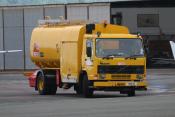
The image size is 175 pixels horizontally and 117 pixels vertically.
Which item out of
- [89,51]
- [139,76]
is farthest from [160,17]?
[89,51]

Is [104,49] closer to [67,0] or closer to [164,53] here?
[67,0]

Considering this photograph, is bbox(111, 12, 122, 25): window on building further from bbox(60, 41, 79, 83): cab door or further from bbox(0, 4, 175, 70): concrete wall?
bbox(60, 41, 79, 83): cab door

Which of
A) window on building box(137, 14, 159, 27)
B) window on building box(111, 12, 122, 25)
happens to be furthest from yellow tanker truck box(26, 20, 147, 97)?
window on building box(137, 14, 159, 27)

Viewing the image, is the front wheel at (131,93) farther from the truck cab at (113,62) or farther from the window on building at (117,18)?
the window on building at (117,18)

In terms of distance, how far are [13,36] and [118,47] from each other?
134 ft

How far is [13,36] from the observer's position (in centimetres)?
6688

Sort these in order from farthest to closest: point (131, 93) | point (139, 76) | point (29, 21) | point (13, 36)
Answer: point (13, 36) < point (29, 21) < point (131, 93) < point (139, 76)

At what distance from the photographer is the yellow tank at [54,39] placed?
28078mm

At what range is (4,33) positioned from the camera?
66.9 meters

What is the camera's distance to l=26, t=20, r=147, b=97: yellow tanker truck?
2684cm

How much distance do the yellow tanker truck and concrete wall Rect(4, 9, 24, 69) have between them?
36370 mm

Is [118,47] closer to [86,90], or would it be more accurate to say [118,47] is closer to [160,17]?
[86,90]

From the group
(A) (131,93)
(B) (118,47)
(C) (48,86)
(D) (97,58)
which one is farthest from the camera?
(C) (48,86)

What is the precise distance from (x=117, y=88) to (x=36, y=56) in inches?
243
